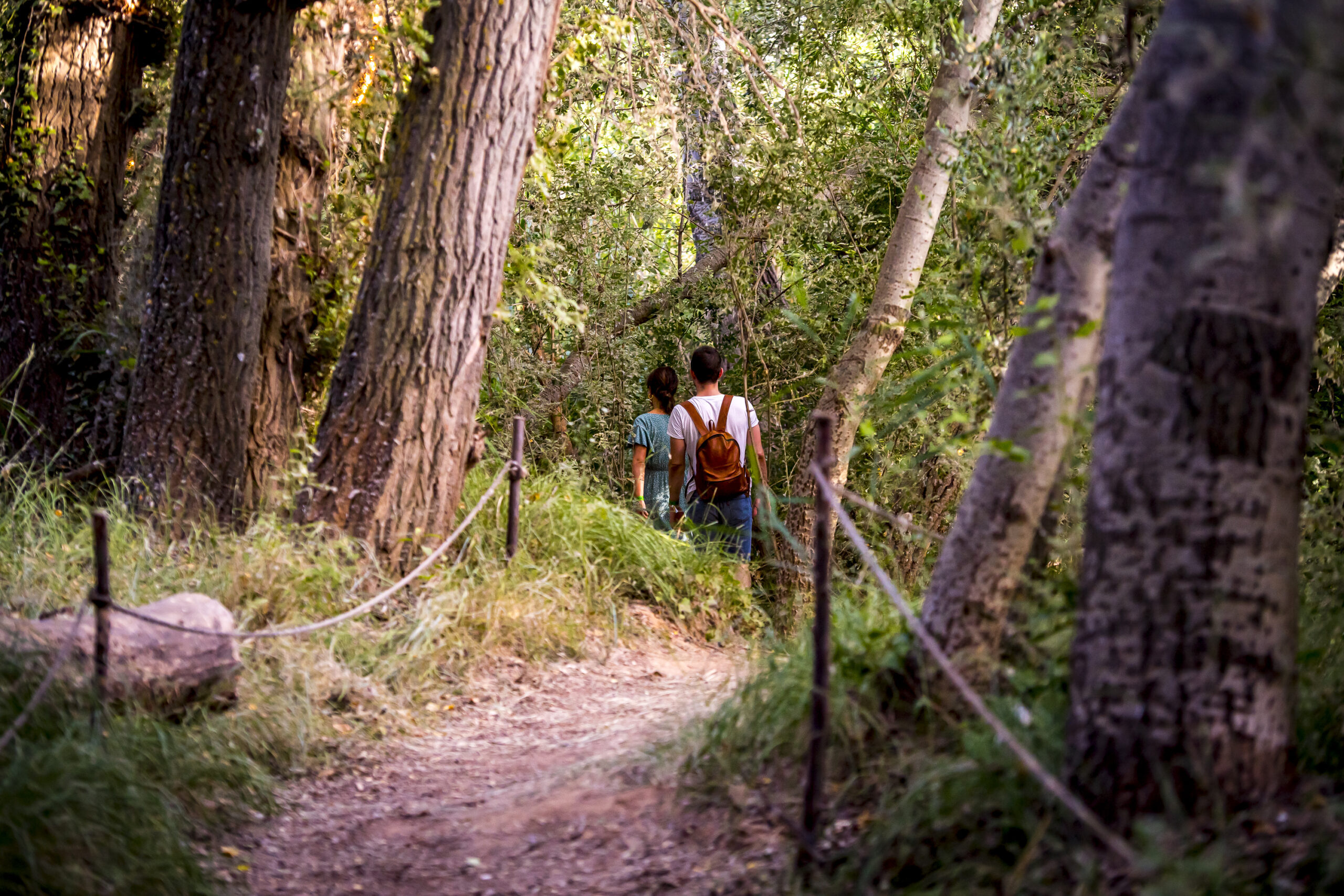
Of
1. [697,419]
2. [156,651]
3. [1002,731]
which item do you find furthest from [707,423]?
[1002,731]

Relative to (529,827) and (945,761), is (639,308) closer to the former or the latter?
(529,827)

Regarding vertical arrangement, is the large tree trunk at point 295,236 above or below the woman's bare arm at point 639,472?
above

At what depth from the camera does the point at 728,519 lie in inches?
Answer: 287

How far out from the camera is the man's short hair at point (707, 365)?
23.7 feet

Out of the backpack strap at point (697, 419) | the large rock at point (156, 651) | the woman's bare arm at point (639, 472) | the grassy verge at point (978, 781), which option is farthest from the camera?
the woman's bare arm at point (639, 472)

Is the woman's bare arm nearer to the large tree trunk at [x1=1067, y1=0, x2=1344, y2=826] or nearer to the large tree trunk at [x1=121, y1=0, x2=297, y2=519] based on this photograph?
the large tree trunk at [x1=121, y1=0, x2=297, y2=519]

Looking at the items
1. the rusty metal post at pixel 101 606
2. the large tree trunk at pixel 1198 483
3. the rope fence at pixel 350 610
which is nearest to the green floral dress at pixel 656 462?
the rope fence at pixel 350 610

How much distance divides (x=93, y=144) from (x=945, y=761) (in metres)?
7.03

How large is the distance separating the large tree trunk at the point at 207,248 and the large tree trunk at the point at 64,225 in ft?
4.05

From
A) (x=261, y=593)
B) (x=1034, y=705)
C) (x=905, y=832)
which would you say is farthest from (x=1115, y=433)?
(x=261, y=593)

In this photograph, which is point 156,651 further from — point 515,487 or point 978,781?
point 978,781

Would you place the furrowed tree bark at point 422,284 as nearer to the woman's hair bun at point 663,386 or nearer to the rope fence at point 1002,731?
the woman's hair bun at point 663,386

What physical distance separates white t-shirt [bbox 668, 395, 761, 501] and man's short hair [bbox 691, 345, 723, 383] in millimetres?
136

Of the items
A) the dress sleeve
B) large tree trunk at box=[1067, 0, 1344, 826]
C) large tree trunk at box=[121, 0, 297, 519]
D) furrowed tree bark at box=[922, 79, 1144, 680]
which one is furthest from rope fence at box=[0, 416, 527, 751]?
the dress sleeve
